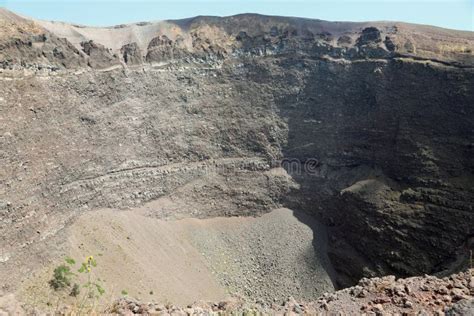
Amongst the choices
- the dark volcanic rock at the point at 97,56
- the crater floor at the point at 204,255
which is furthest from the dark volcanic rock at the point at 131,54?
the crater floor at the point at 204,255

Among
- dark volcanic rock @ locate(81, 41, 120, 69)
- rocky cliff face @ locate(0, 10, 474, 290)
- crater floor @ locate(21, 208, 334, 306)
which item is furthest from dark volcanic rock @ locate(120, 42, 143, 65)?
crater floor @ locate(21, 208, 334, 306)

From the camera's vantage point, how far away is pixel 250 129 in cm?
3612

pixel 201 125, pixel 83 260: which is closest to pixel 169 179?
pixel 201 125

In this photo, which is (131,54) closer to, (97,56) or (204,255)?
(97,56)

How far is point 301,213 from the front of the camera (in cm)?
3459

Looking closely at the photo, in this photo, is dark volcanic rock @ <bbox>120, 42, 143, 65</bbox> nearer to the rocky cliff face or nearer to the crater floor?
the rocky cliff face

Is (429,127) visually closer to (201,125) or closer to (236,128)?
(236,128)

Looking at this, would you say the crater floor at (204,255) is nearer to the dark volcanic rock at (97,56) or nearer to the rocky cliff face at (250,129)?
the rocky cliff face at (250,129)

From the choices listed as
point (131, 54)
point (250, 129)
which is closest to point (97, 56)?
point (131, 54)

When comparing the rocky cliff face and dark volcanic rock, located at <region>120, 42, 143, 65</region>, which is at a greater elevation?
dark volcanic rock, located at <region>120, 42, 143, 65</region>

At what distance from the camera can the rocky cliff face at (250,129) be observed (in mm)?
25922

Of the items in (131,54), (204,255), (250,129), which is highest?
(131,54)

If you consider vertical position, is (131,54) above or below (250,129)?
above

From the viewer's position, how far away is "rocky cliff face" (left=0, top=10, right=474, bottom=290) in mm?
25922
